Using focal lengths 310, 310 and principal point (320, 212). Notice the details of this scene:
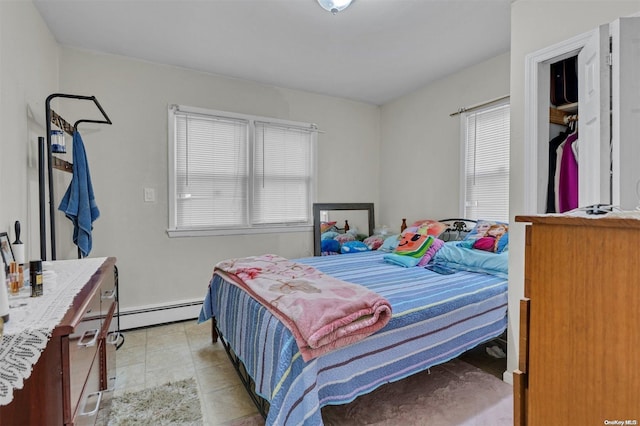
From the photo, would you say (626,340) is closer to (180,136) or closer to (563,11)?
(563,11)

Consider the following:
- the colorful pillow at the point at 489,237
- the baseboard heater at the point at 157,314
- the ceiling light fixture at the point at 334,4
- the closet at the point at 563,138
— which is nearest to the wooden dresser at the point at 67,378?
the baseboard heater at the point at 157,314

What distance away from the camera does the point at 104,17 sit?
7.50ft

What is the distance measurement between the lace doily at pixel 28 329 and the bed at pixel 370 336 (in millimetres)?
835

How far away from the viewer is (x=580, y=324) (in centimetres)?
71

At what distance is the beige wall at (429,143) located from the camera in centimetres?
307

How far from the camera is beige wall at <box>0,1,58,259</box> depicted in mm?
1720

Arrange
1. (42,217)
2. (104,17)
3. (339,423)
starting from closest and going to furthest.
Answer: (339,423) → (42,217) → (104,17)

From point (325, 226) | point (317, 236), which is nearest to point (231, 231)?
point (317, 236)

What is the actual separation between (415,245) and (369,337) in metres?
1.52

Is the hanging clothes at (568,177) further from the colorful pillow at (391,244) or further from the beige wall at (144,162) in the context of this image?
the beige wall at (144,162)

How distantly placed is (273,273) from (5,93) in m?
1.82

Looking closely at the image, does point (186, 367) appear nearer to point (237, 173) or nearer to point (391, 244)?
point (237, 173)

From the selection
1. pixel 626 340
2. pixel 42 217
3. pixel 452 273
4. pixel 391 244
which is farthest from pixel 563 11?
pixel 42 217

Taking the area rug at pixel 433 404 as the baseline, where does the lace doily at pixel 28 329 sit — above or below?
above
